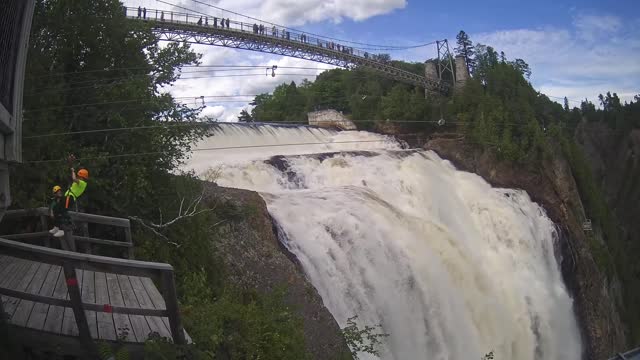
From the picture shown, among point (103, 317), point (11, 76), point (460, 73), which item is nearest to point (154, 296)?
point (103, 317)

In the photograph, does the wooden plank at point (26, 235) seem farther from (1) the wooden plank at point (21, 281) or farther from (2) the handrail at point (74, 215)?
(1) the wooden plank at point (21, 281)

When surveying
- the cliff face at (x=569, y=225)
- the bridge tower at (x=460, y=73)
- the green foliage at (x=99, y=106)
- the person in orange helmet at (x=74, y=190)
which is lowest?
the cliff face at (x=569, y=225)

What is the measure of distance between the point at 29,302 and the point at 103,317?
739 millimetres

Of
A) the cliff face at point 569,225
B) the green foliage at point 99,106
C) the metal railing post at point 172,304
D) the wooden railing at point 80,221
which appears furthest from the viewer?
the cliff face at point 569,225

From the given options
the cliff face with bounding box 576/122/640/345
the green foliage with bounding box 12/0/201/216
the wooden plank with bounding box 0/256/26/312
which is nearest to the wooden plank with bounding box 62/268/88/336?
the wooden plank with bounding box 0/256/26/312

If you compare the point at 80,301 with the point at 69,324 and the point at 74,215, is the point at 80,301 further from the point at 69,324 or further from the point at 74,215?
the point at 74,215

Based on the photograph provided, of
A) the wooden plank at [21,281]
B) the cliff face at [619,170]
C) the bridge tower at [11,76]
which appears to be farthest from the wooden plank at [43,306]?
the cliff face at [619,170]

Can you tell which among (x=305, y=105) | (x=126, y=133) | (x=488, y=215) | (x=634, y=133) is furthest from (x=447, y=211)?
(x=634, y=133)

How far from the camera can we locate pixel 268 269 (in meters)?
11.3

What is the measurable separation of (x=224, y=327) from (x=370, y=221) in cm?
879

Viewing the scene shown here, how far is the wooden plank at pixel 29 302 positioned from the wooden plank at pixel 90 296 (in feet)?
1.43

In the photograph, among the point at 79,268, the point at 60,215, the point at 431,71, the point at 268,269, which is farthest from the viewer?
the point at 431,71

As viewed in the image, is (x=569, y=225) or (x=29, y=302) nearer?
(x=29, y=302)

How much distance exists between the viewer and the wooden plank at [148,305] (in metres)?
5.46
